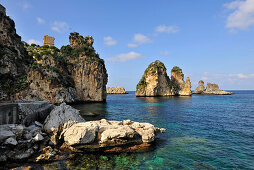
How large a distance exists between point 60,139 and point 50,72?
40.5 m

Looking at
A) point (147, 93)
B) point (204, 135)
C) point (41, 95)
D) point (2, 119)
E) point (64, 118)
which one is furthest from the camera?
point (147, 93)

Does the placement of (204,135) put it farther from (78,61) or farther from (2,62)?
(78,61)

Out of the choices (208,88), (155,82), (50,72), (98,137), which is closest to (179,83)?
(155,82)

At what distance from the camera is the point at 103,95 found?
64.0 meters

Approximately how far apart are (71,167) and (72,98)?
44237 mm

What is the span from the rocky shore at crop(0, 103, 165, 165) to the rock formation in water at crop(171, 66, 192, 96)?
4309 inches

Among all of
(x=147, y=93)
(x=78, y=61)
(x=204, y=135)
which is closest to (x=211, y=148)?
(x=204, y=135)

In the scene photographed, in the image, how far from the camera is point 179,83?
4685 inches

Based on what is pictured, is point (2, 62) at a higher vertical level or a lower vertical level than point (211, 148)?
higher

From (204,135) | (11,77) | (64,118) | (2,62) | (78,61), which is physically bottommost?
(204,135)

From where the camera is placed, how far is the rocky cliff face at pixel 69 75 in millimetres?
44062

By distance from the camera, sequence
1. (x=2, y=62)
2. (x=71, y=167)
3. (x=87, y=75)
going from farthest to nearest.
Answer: (x=87, y=75)
(x=2, y=62)
(x=71, y=167)

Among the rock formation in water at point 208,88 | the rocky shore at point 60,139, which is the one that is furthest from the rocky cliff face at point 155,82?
the rocky shore at point 60,139

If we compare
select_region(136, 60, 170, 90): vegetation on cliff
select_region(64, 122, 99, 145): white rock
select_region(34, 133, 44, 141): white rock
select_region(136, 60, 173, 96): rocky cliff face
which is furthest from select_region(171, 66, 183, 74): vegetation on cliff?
select_region(34, 133, 44, 141): white rock
